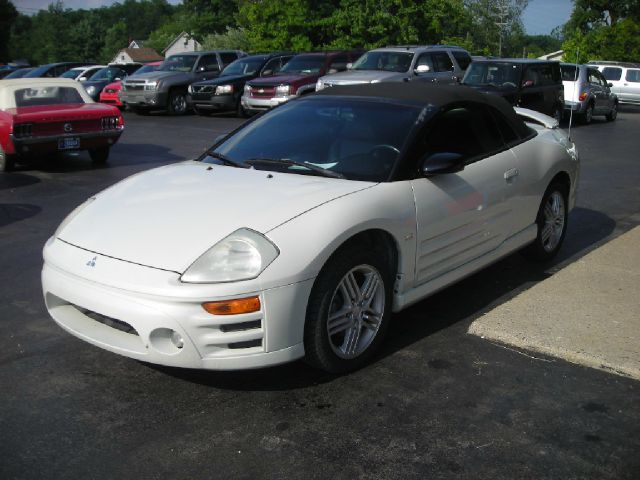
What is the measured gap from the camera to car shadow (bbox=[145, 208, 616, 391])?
160 inches

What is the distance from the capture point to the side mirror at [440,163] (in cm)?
451

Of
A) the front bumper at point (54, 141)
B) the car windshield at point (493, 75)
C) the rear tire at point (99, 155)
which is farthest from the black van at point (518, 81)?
the front bumper at point (54, 141)

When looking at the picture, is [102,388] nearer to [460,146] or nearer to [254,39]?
[460,146]

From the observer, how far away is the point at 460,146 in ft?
16.6

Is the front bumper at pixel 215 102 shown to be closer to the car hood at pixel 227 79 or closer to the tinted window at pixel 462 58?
the car hood at pixel 227 79

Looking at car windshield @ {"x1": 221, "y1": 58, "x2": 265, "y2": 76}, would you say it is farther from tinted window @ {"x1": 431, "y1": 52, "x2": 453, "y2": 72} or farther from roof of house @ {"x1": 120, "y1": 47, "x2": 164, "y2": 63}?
roof of house @ {"x1": 120, "y1": 47, "x2": 164, "y2": 63}

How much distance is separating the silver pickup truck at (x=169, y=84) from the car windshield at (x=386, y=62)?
6.09 m

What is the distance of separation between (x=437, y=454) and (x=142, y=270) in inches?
64.2

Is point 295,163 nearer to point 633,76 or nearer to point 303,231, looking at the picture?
point 303,231

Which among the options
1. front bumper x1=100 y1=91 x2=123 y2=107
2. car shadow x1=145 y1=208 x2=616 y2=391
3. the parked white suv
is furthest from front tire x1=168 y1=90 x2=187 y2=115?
car shadow x1=145 y1=208 x2=616 y2=391

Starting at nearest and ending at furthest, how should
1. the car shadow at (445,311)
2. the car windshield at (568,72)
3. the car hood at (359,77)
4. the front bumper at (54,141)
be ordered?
1. the car shadow at (445,311)
2. the front bumper at (54,141)
3. the car hood at (359,77)
4. the car windshield at (568,72)

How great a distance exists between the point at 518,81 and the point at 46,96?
1031 centimetres

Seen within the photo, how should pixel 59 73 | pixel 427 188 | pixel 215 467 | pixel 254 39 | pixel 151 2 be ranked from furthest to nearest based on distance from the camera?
1. pixel 151 2
2. pixel 254 39
3. pixel 59 73
4. pixel 427 188
5. pixel 215 467

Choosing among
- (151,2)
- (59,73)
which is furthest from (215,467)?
(151,2)
